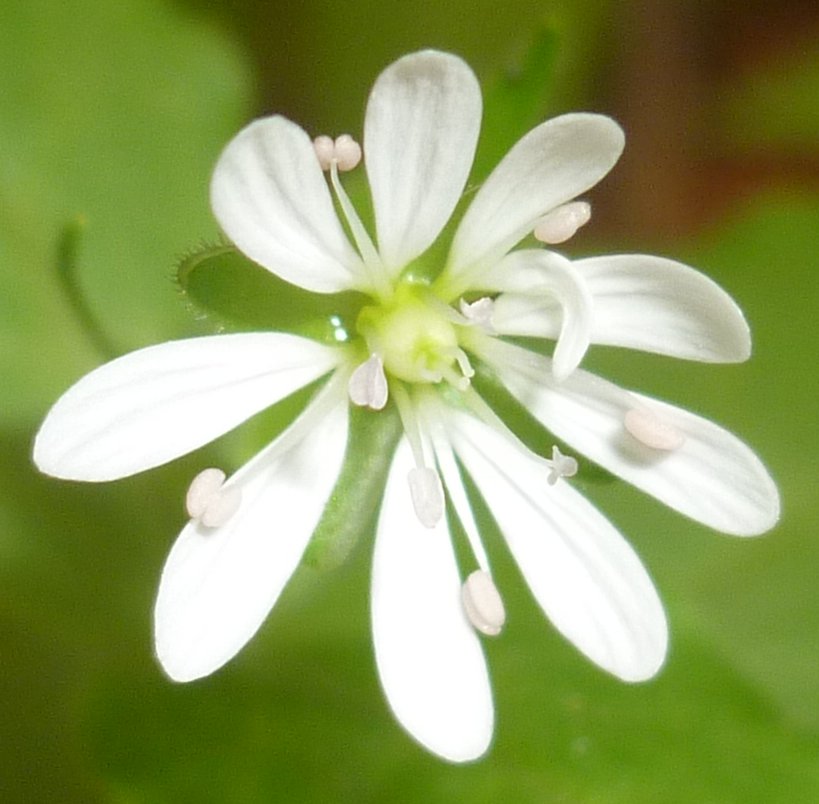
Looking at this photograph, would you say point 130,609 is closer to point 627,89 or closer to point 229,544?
point 229,544

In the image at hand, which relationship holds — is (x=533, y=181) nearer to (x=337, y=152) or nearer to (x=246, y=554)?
(x=337, y=152)

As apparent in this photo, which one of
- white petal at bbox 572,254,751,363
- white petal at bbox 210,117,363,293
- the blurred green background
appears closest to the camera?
white petal at bbox 210,117,363,293

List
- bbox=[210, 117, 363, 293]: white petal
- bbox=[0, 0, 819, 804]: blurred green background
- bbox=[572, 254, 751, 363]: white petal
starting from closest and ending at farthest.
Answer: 1. bbox=[210, 117, 363, 293]: white petal
2. bbox=[572, 254, 751, 363]: white petal
3. bbox=[0, 0, 819, 804]: blurred green background

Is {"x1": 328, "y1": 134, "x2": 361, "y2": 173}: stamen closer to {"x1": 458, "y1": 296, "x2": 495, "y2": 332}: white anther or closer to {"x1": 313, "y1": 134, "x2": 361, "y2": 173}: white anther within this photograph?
{"x1": 313, "y1": 134, "x2": 361, "y2": 173}: white anther

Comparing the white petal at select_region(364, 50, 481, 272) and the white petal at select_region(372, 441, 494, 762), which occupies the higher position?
the white petal at select_region(364, 50, 481, 272)

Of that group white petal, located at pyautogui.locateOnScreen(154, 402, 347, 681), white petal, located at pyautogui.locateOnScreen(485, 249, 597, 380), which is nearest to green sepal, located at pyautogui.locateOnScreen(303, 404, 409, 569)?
white petal, located at pyautogui.locateOnScreen(154, 402, 347, 681)

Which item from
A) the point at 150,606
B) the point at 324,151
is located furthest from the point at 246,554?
the point at 150,606

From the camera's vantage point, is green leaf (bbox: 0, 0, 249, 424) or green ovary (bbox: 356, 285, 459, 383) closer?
green ovary (bbox: 356, 285, 459, 383)
